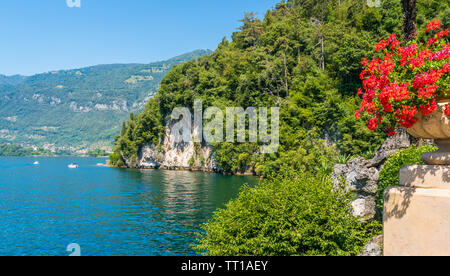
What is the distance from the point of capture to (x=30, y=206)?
33.0 m

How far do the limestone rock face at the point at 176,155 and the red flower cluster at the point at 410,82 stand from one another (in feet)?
213

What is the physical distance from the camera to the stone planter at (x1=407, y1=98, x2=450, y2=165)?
4.92 metres

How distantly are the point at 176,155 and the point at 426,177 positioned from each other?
78697 millimetres

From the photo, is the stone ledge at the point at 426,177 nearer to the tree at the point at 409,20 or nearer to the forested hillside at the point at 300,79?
the tree at the point at 409,20

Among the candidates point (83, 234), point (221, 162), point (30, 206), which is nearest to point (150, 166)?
point (221, 162)

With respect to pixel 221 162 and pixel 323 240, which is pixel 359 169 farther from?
pixel 221 162

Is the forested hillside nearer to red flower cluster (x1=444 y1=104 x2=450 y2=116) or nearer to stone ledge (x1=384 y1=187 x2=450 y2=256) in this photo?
stone ledge (x1=384 y1=187 x2=450 y2=256)

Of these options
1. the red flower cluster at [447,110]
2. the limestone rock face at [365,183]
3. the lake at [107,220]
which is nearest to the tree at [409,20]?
the limestone rock face at [365,183]

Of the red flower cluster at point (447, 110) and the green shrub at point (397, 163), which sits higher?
the red flower cluster at point (447, 110)

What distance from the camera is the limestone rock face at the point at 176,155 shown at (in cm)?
7409

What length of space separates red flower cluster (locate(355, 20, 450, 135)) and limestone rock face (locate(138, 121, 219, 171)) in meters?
65.0

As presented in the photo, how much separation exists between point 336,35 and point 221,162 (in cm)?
3167

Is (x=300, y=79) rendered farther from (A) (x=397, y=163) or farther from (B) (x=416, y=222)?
(B) (x=416, y=222)

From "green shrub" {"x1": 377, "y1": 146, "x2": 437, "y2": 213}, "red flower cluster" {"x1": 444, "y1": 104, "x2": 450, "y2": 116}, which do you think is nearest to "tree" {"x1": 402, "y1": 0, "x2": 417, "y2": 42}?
"green shrub" {"x1": 377, "y1": 146, "x2": 437, "y2": 213}
